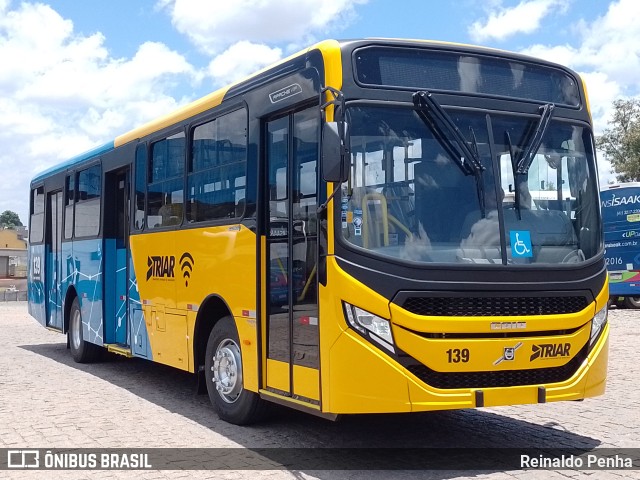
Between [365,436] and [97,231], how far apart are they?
6174 millimetres

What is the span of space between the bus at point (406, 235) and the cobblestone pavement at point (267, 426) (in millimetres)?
473

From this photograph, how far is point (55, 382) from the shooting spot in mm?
11453

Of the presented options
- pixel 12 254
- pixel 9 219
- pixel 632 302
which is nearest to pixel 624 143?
pixel 632 302

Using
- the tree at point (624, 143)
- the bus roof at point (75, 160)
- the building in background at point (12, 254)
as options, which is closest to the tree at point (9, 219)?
the building in background at point (12, 254)

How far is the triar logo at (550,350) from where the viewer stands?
6.56 metres

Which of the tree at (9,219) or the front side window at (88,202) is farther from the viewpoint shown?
the tree at (9,219)

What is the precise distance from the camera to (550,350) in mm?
6641

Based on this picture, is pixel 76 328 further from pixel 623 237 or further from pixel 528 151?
pixel 623 237

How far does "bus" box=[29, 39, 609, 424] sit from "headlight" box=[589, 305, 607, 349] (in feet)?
0.07

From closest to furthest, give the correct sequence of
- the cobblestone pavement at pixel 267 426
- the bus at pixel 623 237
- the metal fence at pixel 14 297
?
the cobblestone pavement at pixel 267 426 < the bus at pixel 623 237 < the metal fence at pixel 14 297

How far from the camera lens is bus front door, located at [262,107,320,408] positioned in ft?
22.1

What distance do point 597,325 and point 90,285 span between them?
802 centimetres

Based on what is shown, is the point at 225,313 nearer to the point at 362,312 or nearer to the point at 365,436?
the point at 365,436

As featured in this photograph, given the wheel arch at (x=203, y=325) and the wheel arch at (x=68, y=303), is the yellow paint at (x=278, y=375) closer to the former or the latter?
the wheel arch at (x=203, y=325)
